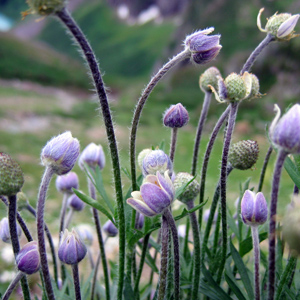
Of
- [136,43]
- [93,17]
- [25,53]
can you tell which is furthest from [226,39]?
[93,17]

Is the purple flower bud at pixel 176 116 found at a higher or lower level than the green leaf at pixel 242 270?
higher

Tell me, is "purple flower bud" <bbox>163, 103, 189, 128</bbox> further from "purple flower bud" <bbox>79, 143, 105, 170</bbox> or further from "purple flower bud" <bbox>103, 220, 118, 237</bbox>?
"purple flower bud" <bbox>103, 220, 118, 237</bbox>

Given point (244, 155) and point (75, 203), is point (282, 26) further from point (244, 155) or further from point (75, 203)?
point (75, 203)

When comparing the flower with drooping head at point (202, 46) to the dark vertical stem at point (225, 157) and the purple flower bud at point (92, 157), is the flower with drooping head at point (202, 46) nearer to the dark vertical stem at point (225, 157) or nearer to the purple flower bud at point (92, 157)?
A: the dark vertical stem at point (225, 157)

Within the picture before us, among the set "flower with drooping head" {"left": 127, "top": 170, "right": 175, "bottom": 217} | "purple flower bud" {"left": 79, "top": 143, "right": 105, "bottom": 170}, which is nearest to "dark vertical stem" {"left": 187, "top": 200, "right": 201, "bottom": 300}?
"flower with drooping head" {"left": 127, "top": 170, "right": 175, "bottom": 217}

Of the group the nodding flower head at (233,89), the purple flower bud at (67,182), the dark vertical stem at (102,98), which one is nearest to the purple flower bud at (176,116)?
the nodding flower head at (233,89)

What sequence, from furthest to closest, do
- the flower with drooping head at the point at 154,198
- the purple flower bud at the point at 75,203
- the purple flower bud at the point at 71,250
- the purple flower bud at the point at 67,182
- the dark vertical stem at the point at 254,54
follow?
the purple flower bud at the point at 75,203
the purple flower bud at the point at 67,182
the dark vertical stem at the point at 254,54
the purple flower bud at the point at 71,250
the flower with drooping head at the point at 154,198

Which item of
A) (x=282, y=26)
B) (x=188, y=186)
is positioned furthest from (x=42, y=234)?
(x=282, y=26)

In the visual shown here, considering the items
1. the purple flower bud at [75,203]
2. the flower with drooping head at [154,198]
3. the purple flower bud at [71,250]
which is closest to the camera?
the flower with drooping head at [154,198]
